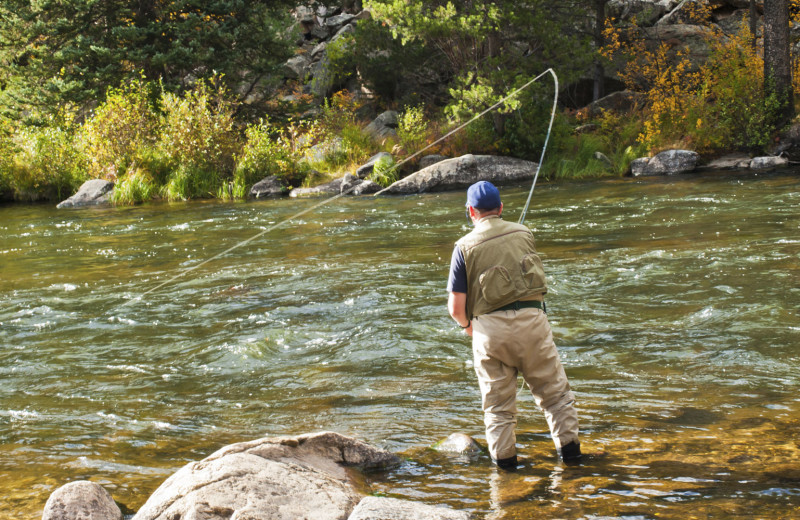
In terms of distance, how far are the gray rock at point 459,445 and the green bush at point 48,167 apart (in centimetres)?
2118

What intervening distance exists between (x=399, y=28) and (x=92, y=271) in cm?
1179

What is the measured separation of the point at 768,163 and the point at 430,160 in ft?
28.2

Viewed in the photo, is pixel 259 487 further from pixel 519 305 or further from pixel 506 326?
pixel 519 305

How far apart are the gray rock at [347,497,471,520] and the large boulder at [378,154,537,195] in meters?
16.0

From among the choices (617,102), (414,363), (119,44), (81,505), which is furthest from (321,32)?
(81,505)

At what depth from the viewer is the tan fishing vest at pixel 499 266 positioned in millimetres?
4309

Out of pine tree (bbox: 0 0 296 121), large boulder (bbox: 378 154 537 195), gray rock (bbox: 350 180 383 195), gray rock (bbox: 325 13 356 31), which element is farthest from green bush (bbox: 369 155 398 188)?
gray rock (bbox: 325 13 356 31)

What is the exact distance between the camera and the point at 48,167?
23.0 metres

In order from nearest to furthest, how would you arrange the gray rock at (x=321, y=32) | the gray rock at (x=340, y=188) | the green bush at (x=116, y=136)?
the gray rock at (x=340, y=188), the green bush at (x=116, y=136), the gray rock at (x=321, y=32)

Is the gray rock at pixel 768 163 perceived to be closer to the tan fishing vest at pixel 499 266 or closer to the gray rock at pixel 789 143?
the gray rock at pixel 789 143

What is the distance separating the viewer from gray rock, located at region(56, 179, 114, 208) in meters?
21.0

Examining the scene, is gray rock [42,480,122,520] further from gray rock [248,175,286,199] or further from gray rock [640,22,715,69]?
gray rock [640,22,715,69]

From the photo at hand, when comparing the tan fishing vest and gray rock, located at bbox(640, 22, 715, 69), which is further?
gray rock, located at bbox(640, 22, 715, 69)

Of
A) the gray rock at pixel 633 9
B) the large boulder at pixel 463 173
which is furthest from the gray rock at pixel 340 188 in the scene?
the gray rock at pixel 633 9
